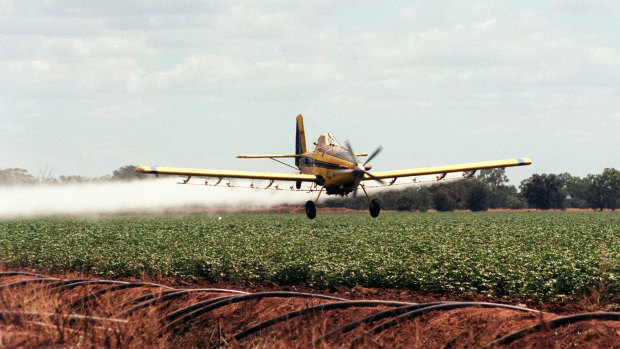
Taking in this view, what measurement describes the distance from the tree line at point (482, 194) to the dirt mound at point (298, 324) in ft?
336

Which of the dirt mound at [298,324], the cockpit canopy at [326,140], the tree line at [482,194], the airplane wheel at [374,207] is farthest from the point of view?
the tree line at [482,194]

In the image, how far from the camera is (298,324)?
16641mm

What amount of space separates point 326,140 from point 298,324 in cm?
1325

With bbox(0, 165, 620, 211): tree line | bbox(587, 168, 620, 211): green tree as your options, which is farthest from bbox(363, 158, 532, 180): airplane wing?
bbox(587, 168, 620, 211): green tree

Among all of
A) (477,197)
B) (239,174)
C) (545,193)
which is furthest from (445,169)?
(545,193)

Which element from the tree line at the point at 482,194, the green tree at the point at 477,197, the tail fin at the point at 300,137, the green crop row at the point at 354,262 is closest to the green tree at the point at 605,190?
the tree line at the point at 482,194

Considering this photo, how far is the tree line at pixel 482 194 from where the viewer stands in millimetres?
141250

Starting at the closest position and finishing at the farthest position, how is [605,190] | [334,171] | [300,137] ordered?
[334,171] < [300,137] < [605,190]

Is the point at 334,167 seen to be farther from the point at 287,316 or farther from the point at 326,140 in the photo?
the point at 287,316

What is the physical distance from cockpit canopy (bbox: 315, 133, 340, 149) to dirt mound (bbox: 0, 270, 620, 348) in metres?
8.92

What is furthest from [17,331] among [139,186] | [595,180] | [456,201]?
[595,180]

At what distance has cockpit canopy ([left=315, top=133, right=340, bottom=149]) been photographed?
2833 centimetres

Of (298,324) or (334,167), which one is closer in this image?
(298,324)

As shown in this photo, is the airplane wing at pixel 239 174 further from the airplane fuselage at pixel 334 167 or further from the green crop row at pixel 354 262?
the green crop row at pixel 354 262
